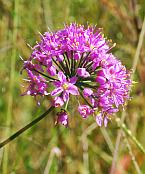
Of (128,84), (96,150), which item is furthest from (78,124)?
(128,84)

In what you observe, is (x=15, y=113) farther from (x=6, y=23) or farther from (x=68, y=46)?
(x=68, y=46)

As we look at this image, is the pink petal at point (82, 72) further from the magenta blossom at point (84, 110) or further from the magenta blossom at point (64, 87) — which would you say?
the magenta blossom at point (84, 110)

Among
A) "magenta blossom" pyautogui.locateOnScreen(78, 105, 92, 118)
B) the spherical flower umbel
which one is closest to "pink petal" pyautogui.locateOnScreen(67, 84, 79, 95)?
the spherical flower umbel

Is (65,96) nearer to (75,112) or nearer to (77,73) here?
(77,73)

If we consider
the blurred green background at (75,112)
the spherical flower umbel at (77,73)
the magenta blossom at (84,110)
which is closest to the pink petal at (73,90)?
the spherical flower umbel at (77,73)

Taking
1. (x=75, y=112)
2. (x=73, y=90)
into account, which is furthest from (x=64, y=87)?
(x=75, y=112)
